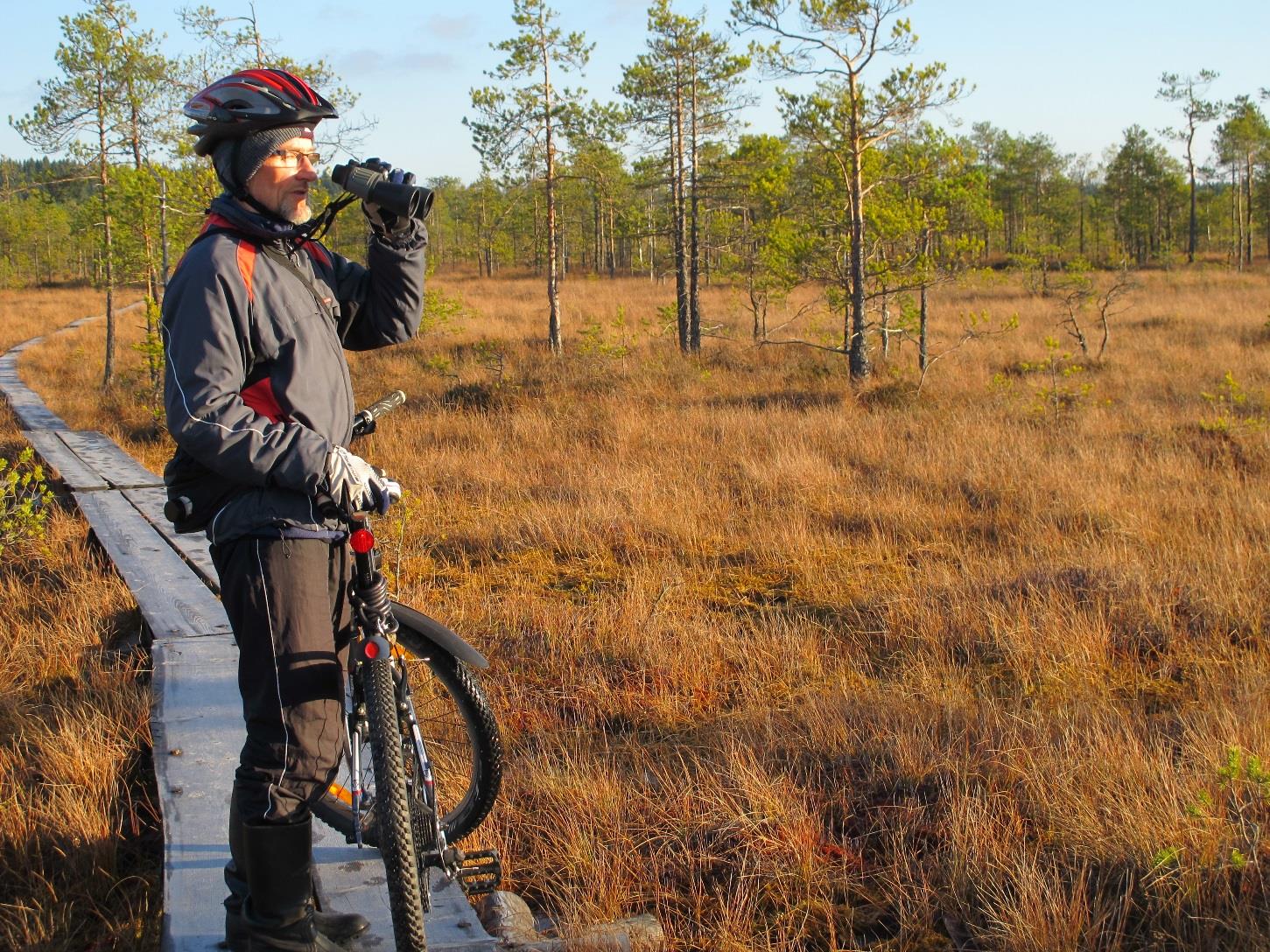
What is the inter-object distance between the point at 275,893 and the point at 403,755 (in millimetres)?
421

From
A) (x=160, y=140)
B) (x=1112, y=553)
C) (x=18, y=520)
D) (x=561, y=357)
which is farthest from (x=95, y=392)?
(x=1112, y=553)

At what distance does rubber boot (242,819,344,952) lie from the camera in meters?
2.37

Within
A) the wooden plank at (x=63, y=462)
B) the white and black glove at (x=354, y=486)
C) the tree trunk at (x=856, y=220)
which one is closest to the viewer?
the white and black glove at (x=354, y=486)

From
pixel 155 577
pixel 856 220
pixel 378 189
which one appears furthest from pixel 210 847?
pixel 856 220

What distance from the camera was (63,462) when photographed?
8758mm

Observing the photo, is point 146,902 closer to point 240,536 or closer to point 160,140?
point 240,536

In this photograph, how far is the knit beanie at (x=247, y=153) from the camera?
7.74 feet

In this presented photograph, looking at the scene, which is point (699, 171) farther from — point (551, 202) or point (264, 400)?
point (264, 400)

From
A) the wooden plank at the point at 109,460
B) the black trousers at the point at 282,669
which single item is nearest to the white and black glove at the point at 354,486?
the black trousers at the point at 282,669

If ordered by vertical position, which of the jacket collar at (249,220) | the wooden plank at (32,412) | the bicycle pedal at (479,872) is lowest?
the bicycle pedal at (479,872)

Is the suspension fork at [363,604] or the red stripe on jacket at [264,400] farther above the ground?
the red stripe on jacket at [264,400]

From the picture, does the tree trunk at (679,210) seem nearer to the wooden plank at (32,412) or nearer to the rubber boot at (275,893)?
the wooden plank at (32,412)

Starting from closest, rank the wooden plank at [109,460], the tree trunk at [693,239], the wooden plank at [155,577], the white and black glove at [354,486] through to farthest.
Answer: the white and black glove at [354,486], the wooden plank at [155,577], the wooden plank at [109,460], the tree trunk at [693,239]

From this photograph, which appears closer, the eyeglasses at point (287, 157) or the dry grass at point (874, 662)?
the eyeglasses at point (287, 157)
